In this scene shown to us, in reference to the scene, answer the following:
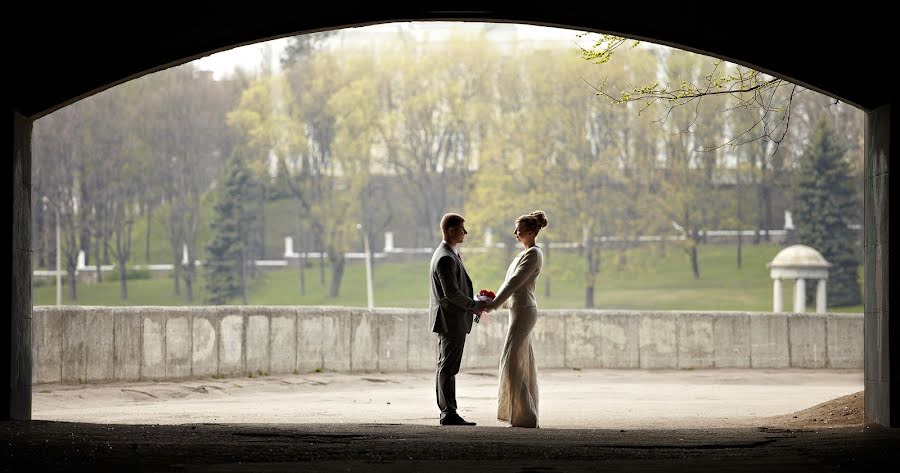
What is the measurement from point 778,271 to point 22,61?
31.3 m

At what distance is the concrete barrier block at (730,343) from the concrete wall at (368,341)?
20mm

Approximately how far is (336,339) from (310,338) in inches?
21.2

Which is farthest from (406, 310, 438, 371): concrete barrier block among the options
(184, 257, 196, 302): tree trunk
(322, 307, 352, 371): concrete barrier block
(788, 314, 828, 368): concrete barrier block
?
(184, 257, 196, 302): tree trunk

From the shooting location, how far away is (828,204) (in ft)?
218

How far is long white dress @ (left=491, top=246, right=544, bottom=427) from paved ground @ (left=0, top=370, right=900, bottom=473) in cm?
30

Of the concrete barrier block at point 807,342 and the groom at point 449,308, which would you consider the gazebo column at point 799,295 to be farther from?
the groom at point 449,308

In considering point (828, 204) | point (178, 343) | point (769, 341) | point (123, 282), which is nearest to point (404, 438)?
point (178, 343)

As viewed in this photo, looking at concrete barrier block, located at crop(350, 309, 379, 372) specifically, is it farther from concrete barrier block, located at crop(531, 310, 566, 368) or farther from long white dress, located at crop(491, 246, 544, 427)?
long white dress, located at crop(491, 246, 544, 427)

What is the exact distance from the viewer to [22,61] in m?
9.77

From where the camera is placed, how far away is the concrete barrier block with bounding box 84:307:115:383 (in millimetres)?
18500

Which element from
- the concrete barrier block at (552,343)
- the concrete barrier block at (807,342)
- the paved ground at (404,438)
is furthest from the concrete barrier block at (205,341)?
the concrete barrier block at (807,342)

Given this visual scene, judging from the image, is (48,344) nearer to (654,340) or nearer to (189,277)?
(654,340)

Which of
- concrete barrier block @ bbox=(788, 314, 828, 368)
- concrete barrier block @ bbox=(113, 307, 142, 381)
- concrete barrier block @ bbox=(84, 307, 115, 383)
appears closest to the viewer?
concrete barrier block @ bbox=(84, 307, 115, 383)

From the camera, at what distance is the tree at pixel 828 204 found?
65.2m
